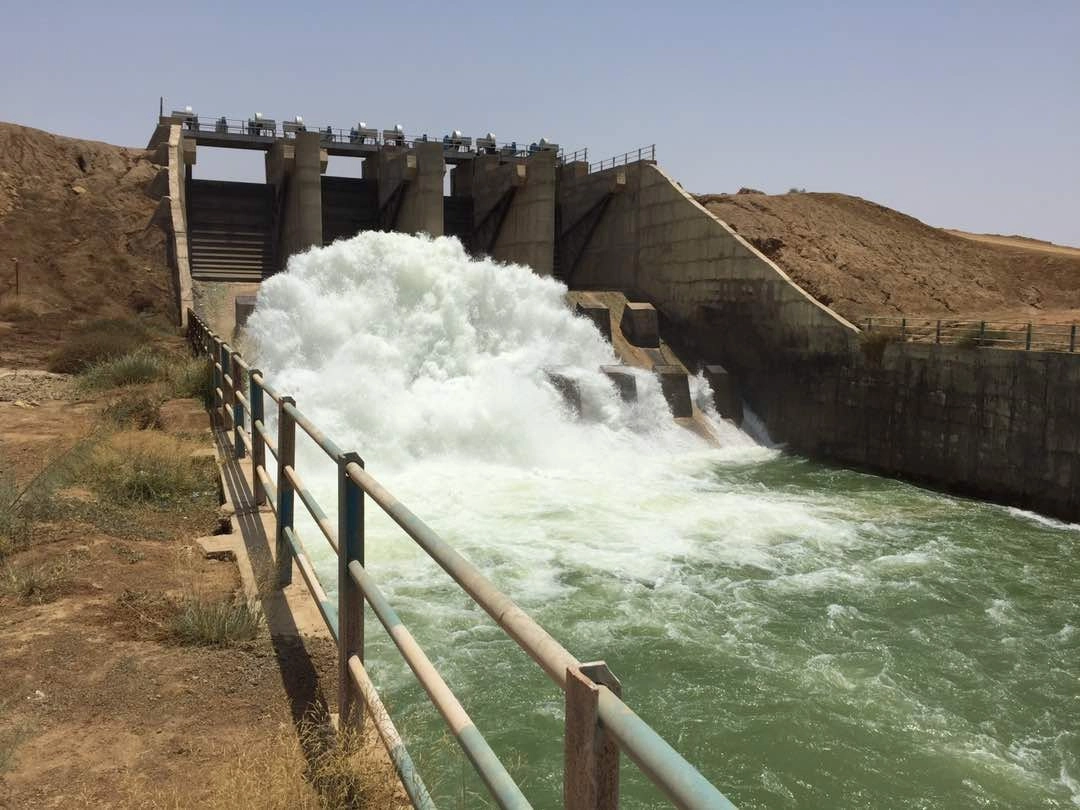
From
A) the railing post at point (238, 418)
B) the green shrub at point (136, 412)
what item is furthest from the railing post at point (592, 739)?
the green shrub at point (136, 412)

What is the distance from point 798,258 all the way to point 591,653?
60.5ft

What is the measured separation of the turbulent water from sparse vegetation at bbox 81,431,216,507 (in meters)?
2.01

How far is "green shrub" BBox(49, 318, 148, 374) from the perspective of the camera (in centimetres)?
1548

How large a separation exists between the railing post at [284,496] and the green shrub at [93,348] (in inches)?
451

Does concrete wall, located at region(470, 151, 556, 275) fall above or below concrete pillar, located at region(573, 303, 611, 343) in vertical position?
above

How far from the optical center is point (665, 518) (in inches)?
476

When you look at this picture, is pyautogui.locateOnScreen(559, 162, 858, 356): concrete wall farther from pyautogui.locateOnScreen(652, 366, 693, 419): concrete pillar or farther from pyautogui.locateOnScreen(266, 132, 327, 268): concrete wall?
pyautogui.locateOnScreen(266, 132, 327, 268): concrete wall

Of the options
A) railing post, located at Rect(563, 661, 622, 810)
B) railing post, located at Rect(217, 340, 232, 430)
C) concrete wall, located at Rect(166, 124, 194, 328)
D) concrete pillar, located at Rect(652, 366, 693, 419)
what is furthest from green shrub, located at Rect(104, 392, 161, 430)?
concrete pillar, located at Rect(652, 366, 693, 419)

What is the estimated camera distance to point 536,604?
8.23m

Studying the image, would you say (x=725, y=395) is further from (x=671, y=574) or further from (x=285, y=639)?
(x=285, y=639)

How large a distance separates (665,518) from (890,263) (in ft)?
53.9

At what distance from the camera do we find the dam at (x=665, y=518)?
20.0 ft

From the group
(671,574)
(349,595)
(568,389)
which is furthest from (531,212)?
(349,595)

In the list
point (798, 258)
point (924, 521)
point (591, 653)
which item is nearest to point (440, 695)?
point (591, 653)
